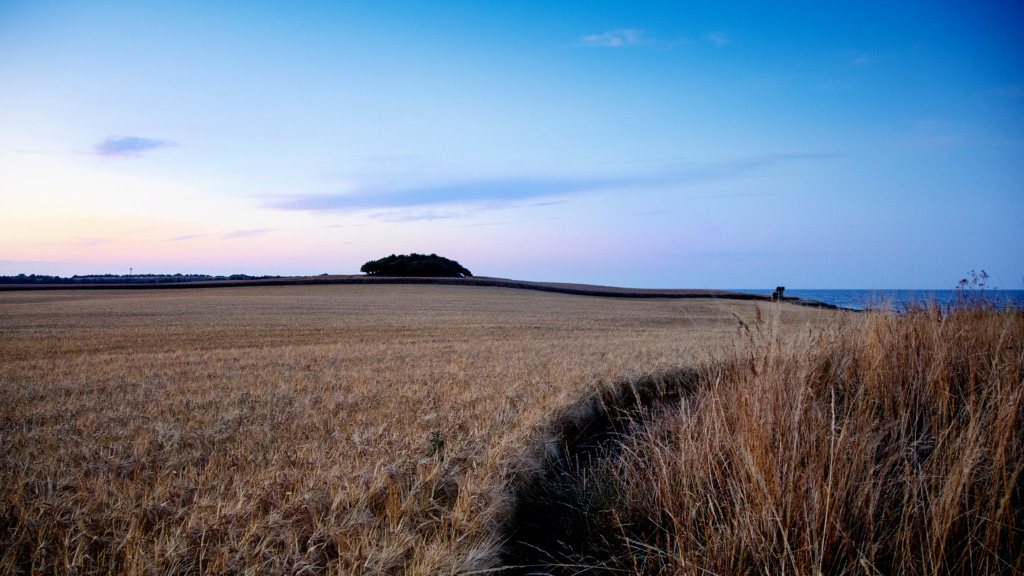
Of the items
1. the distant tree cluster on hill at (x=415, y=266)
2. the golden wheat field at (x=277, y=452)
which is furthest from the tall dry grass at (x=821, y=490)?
the distant tree cluster on hill at (x=415, y=266)

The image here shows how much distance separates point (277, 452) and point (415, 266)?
2756 inches

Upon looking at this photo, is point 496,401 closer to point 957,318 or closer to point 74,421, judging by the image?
point 74,421

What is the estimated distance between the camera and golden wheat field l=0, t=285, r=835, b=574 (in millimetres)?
2736

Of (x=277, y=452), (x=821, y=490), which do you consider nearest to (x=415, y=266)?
(x=277, y=452)

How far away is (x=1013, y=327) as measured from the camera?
683 cm

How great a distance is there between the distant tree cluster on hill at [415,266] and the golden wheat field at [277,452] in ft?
206

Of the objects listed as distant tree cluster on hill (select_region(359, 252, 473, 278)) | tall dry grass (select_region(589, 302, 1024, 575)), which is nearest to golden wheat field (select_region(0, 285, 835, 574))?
tall dry grass (select_region(589, 302, 1024, 575))

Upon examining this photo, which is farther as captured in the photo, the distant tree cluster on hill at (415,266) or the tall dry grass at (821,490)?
the distant tree cluster on hill at (415,266)

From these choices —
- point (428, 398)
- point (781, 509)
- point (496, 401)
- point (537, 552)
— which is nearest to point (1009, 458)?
point (781, 509)

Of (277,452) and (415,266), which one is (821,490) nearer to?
(277,452)

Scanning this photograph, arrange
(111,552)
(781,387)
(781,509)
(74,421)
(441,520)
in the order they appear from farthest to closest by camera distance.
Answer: (74,421) < (781,387) < (441,520) < (781,509) < (111,552)

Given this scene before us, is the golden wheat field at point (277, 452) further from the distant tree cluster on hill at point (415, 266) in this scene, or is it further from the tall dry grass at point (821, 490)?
the distant tree cluster on hill at point (415, 266)

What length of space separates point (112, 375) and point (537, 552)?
7.32m

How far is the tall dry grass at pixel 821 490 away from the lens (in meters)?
2.83
